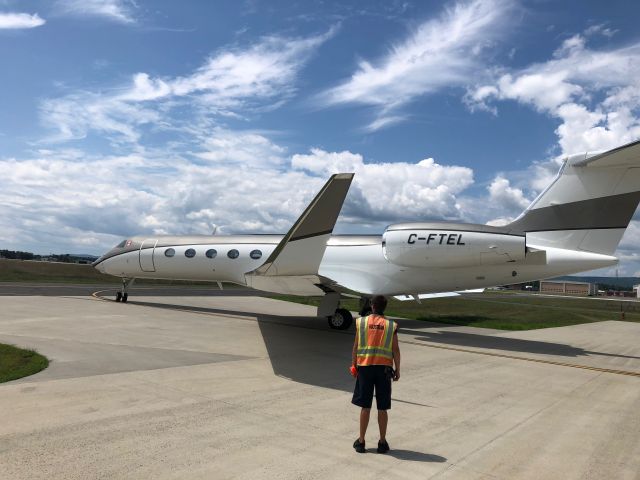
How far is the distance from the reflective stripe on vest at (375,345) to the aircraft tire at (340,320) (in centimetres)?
1038

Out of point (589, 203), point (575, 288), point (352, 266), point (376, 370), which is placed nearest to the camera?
point (376, 370)

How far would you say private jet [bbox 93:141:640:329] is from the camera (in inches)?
378

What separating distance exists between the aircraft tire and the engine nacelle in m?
2.66

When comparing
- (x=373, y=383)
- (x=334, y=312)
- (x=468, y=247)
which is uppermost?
(x=468, y=247)

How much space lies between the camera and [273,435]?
532 centimetres

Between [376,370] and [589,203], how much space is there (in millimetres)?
10363

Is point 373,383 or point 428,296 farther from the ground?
point 428,296

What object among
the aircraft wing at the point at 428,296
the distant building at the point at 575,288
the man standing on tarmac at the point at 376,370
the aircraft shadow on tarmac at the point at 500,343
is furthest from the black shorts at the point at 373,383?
the distant building at the point at 575,288

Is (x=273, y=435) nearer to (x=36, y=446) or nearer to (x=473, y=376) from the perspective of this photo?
(x=36, y=446)

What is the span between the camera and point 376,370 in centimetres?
502

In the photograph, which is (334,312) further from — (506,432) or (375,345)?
(375,345)

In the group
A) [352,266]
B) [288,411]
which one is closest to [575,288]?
[352,266]

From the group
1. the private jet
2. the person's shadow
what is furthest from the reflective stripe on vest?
the private jet

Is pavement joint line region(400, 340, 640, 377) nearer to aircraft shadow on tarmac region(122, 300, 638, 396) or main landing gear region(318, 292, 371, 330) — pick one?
aircraft shadow on tarmac region(122, 300, 638, 396)
